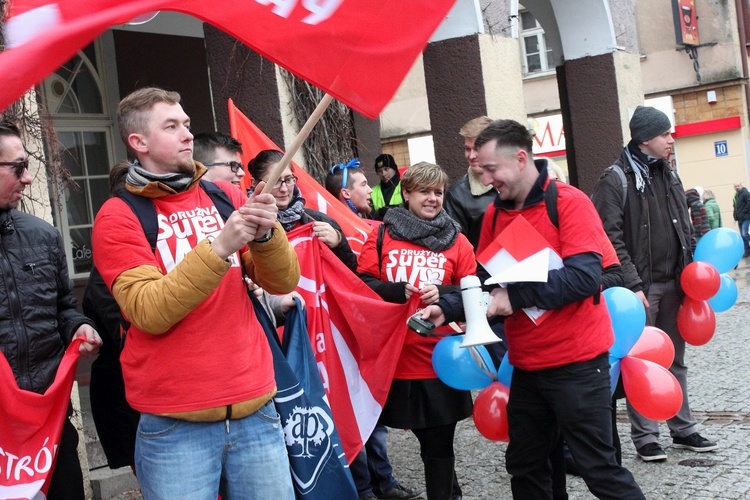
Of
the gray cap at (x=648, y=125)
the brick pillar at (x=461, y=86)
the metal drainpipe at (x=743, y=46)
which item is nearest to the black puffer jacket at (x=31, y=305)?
the gray cap at (x=648, y=125)

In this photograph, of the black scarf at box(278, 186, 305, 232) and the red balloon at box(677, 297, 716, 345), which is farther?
the red balloon at box(677, 297, 716, 345)

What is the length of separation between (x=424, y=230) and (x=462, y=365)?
74cm

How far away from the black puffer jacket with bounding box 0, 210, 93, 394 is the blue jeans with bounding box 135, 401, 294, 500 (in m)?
0.72

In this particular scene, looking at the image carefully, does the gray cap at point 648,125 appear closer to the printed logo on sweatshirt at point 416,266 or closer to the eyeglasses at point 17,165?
the printed logo on sweatshirt at point 416,266

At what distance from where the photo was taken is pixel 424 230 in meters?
4.87

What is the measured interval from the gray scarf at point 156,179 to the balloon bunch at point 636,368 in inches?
88.1

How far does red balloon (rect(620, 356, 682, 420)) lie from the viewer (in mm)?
4504

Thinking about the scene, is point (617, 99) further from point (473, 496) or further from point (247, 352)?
point (247, 352)

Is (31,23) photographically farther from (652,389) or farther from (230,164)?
(652,389)

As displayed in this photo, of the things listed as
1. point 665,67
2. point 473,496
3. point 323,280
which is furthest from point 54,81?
point 665,67

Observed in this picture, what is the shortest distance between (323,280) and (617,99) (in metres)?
7.23

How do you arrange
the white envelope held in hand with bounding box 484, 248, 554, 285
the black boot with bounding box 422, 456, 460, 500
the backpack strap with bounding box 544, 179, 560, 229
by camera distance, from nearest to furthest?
the white envelope held in hand with bounding box 484, 248, 554, 285 < the backpack strap with bounding box 544, 179, 560, 229 < the black boot with bounding box 422, 456, 460, 500

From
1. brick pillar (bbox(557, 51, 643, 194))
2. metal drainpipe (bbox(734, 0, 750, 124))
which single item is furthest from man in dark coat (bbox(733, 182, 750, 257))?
brick pillar (bbox(557, 51, 643, 194))

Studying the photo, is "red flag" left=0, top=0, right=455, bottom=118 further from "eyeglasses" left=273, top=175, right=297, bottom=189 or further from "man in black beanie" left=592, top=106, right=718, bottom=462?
"man in black beanie" left=592, top=106, right=718, bottom=462
